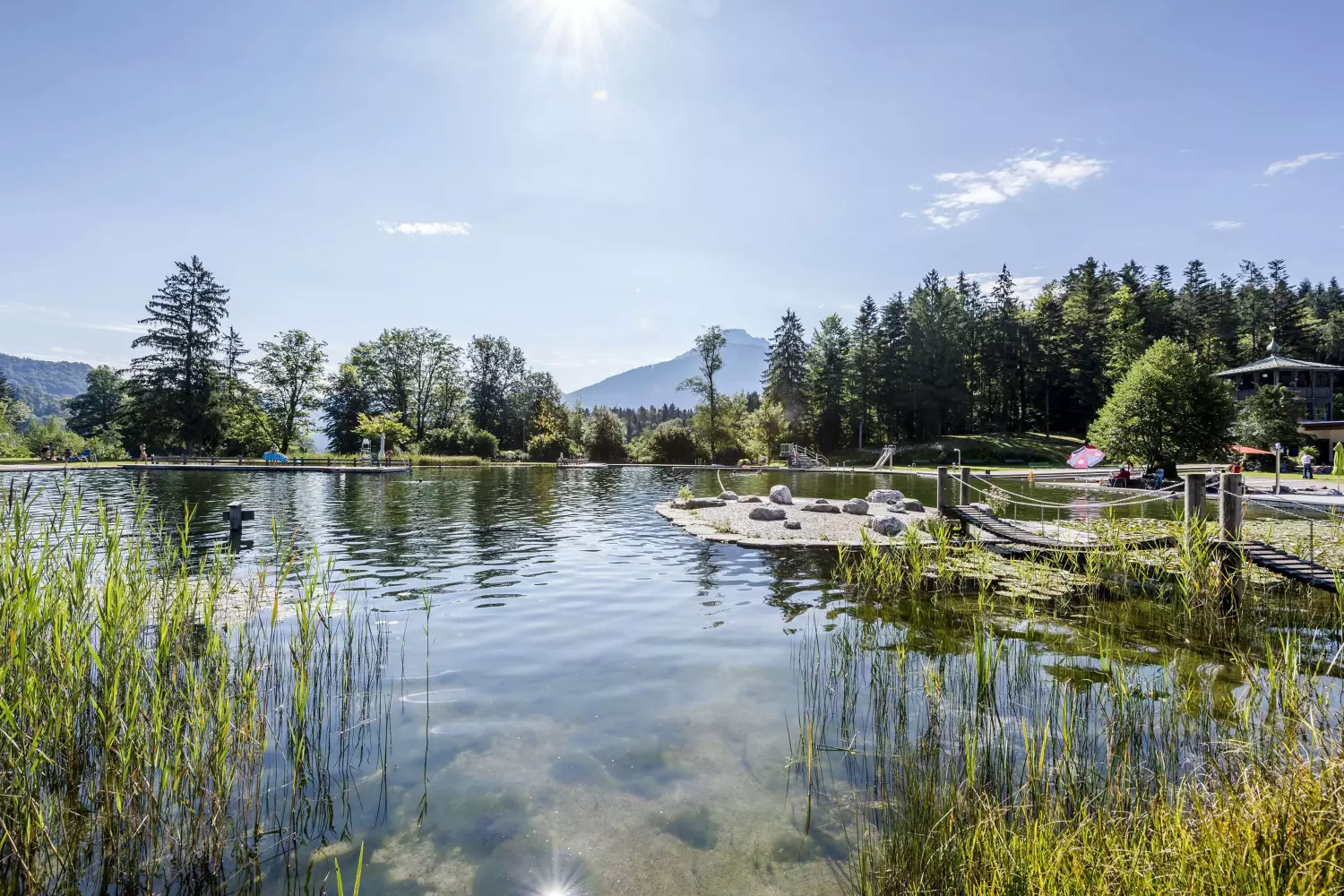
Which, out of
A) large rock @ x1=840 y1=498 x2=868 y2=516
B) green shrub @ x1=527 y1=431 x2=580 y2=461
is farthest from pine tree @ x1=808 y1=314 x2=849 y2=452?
large rock @ x1=840 y1=498 x2=868 y2=516

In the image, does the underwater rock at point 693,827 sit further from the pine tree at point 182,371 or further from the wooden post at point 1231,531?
the pine tree at point 182,371

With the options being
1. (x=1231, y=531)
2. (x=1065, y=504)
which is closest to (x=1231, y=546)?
(x=1231, y=531)

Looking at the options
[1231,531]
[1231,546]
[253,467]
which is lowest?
[1231,546]

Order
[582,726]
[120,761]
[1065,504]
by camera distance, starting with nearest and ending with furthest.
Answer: [120,761] < [582,726] < [1065,504]

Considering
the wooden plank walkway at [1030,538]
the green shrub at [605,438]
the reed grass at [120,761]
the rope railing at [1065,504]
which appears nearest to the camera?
the reed grass at [120,761]

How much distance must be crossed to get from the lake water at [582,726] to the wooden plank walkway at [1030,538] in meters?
3.71

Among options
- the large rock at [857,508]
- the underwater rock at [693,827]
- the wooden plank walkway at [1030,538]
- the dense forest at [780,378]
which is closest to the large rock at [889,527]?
the wooden plank walkway at [1030,538]

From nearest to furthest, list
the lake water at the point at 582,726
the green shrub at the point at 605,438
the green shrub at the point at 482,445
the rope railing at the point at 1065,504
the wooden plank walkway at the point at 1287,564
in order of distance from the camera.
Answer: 1. the lake water at the point at 582,726
2. the wooden plank walkway at the point at 1287,564
3. the rope railing at the point at 1065,504
4. the green shrub at the point at 605,438
5. the green shrub at the point at 482,445

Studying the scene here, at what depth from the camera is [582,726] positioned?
5719mm

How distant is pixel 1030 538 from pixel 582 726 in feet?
32.3

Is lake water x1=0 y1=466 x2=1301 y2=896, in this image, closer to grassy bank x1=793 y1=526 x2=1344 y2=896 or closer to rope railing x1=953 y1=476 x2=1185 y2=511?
grassy bank x1=793 y1=526 x2=1344 y2=896

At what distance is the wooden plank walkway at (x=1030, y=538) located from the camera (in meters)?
10.6

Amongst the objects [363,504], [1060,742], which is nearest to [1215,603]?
[1060,742]

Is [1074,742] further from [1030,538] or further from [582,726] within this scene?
[1030,538]
